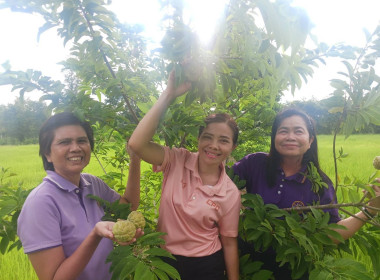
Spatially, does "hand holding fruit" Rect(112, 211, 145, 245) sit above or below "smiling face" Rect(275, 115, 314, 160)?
below

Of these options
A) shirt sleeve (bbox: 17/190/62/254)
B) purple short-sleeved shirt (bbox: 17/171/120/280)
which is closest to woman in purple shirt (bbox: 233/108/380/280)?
purple short-sleeved shirt (bbox: 17/171/120/280)

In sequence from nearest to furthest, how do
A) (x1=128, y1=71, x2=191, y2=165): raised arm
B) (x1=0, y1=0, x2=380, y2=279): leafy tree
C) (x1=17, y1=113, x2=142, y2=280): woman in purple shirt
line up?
(x1=0, y1=0, x2=380, y2=279): leafy tree → (x1=17, y1=113, x2=142, y2=280): woman in purple shirt → (x1=128, y1=71, x2=191, y2=165): raised arm

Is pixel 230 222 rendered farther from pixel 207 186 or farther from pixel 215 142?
pixel 215 142

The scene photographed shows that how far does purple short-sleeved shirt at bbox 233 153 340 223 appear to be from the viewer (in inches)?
62.9

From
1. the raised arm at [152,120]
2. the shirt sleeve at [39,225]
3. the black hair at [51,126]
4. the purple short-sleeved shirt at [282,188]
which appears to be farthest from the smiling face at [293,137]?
the shirt sleeve at [39,225]

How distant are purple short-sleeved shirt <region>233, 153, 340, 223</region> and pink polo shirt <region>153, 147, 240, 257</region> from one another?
0.30 metres

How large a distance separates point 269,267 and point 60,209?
129 centimetres

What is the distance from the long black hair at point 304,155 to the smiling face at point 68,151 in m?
1.12

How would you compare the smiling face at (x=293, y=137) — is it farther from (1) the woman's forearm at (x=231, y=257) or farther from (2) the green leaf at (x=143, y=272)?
(2) the green leaf at (x=143, y=272)

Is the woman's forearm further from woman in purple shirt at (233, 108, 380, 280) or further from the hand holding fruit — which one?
the hand holding fruit

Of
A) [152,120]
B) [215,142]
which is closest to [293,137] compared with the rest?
[215,142]

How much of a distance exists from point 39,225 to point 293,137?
1.38 metres

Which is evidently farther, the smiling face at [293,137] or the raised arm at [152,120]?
the smiling face at [293,137]

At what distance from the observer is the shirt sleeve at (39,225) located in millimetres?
991
